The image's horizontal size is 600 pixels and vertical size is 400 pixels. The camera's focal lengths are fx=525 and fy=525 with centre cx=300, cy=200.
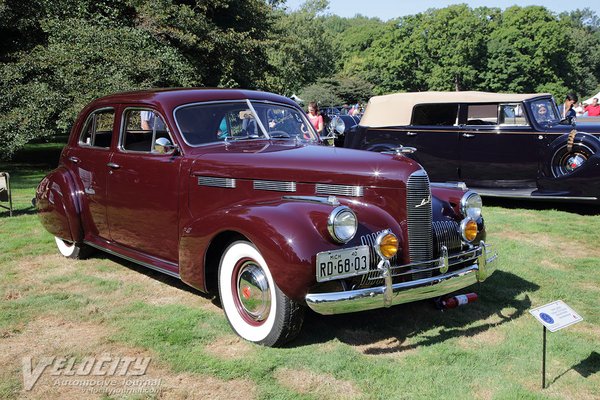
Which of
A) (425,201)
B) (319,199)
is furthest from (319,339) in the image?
(425,201)

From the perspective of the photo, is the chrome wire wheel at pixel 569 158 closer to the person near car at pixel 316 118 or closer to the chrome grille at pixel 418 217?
the person near car at pixel 316 118

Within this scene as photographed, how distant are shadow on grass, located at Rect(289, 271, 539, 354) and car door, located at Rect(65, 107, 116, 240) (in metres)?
2.49

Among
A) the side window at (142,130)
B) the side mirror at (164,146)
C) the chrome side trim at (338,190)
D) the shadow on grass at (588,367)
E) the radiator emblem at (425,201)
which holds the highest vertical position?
the side window at (142,130)

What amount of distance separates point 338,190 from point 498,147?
19.4 ft

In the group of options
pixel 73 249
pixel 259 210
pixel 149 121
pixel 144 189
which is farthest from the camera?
pixel 73 249

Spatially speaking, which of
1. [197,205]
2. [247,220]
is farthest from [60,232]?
[247,220]

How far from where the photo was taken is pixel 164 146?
15.1ft

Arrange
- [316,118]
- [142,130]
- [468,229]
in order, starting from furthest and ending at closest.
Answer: [316,118], [142,130], [468,229]

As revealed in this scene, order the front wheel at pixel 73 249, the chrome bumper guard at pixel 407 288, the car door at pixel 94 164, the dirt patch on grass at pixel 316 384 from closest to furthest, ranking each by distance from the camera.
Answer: the dirt patch on grass at pixel 316 384 < the chrome bumper guard at pixel 407 288 < the car door at pixel 94 164 < the front wheel at pixel 73 249

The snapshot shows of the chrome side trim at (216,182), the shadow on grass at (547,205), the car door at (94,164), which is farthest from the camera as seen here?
the shadow on grass at (547,205)

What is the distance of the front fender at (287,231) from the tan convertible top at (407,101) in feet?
20.6

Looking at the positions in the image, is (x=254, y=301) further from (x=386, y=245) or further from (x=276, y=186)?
(x=386, y=245)

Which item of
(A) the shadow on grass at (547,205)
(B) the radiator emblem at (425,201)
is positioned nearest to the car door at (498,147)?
(A) the shadow on grass at (547,205)

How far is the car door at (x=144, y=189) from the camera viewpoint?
4.60 metres
